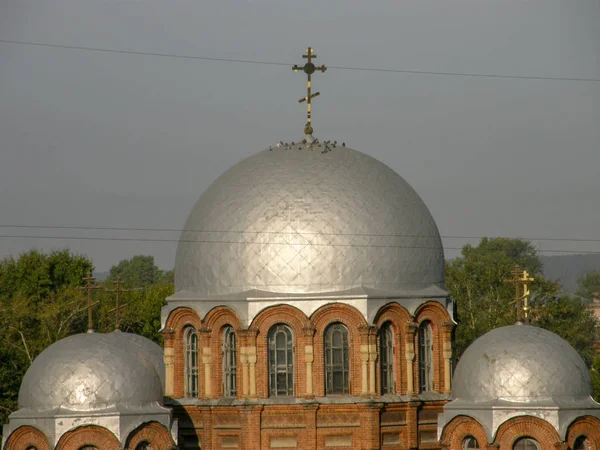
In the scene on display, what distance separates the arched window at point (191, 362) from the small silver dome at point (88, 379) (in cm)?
220

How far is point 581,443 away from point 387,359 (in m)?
5.70

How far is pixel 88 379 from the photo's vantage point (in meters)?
39.8

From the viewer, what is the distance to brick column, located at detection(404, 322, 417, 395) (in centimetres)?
4216

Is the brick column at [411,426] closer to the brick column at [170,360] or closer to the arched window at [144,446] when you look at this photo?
the brick column at [170,360]

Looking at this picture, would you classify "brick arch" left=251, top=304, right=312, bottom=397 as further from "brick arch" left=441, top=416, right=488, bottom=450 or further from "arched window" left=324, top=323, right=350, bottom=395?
"brick arch" left=441, top=416, right=488, bottom=450

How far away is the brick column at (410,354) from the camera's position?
42.2 meters

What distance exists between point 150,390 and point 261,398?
3.08m

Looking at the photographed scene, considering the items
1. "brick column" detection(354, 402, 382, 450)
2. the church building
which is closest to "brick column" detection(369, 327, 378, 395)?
the church building

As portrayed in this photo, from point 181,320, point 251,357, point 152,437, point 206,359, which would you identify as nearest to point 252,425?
point 251,357

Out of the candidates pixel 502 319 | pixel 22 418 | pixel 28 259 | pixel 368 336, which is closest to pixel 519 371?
pixel 368 336

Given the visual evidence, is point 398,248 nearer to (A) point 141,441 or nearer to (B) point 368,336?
(B) point 368,336

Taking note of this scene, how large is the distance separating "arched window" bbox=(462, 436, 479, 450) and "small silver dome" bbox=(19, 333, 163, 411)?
8.19 metres

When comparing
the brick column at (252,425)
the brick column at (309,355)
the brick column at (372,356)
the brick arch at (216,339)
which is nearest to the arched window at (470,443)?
the brick column at (372,356)

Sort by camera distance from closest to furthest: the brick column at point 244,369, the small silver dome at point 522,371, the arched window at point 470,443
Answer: the small silver dome at point 522,371 → the arched window at point 470,443 → the brick column at point 244,369
